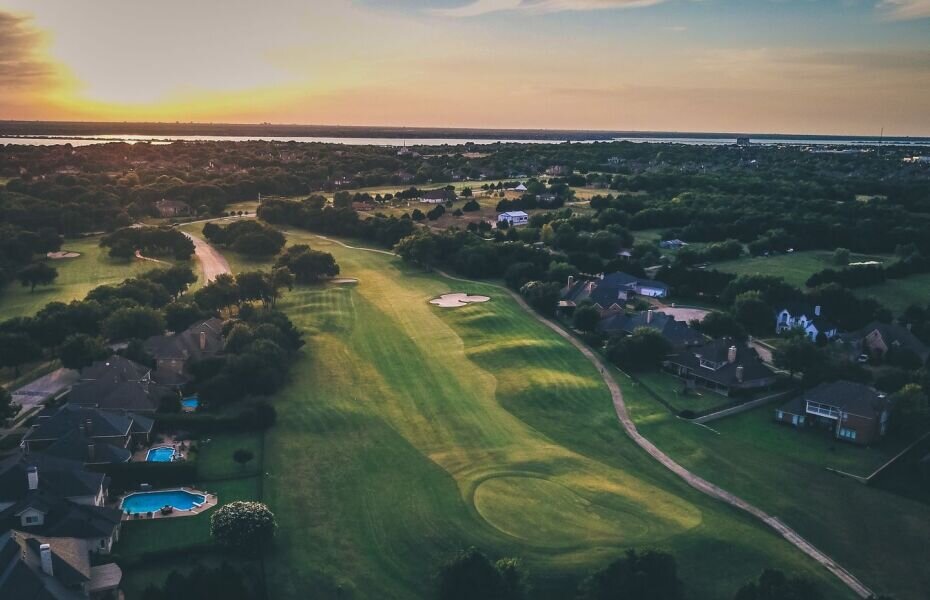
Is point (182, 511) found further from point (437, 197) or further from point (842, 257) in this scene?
point (437, 197)

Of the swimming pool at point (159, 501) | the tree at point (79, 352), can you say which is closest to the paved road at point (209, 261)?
the tree at point (79, 352)

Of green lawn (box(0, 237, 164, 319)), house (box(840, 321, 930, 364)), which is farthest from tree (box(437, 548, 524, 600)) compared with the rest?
→ green lawn (box(0, 237, 164, 319))

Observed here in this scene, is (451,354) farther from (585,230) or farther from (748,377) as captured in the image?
(585,230)

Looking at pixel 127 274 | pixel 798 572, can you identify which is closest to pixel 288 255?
pixel 127 274

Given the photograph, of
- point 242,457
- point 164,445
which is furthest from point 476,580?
point 164,445

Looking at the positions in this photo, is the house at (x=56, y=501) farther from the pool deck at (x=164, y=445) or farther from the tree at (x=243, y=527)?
the tree at (x=243, y=527)

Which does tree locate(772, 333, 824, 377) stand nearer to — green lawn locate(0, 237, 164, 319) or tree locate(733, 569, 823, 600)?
tree locate(733, 569, 823, 600)
